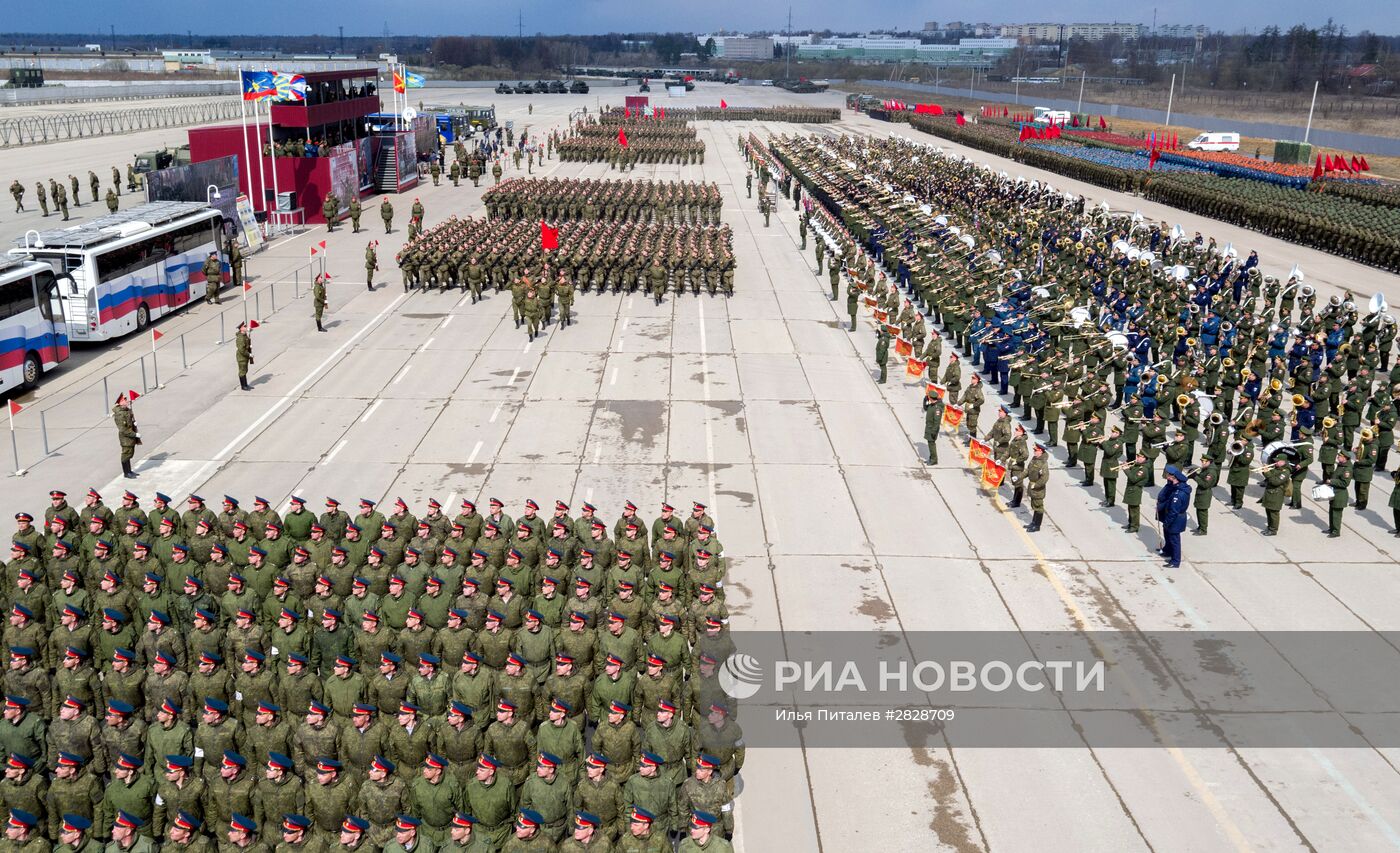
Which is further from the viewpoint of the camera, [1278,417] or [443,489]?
[1278,417]

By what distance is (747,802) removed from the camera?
10336 millimetres

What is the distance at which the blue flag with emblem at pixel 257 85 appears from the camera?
39875 millimetres

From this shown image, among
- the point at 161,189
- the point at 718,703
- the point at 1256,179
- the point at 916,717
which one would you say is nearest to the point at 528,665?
Result: the point at 718,703

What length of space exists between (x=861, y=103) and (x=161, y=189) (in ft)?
341

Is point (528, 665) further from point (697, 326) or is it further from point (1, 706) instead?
point (697, 326)

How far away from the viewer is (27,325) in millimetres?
22078

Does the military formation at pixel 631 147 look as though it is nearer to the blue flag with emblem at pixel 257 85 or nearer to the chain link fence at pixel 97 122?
the blue flag with emblem at pixel 257 85

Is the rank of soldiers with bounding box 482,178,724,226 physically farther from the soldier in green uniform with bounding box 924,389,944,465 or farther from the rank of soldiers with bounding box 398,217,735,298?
the soldier in green uniform with bounding box 924,389,944,465

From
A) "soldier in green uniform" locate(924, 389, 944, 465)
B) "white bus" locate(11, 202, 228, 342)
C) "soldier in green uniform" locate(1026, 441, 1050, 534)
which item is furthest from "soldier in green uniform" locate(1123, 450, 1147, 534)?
"white bus" locate(11, 202, 228, 342)

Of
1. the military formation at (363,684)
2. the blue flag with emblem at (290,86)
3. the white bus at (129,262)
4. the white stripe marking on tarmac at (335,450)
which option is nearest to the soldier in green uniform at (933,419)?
the military formation at (363,684)

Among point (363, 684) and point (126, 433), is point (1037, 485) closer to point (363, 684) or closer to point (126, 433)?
point (363, 684)

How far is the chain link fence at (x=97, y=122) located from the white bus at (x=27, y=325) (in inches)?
1974

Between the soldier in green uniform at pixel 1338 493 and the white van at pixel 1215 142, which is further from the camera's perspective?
the white van at pixel 1215 142

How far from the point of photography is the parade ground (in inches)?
409
